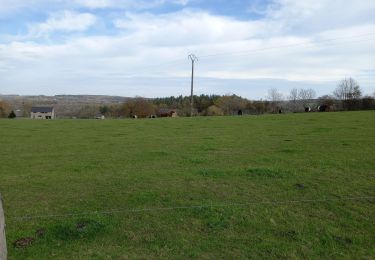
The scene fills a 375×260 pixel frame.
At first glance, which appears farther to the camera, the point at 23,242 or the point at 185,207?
the point at 185,207

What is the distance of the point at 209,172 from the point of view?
10.4m

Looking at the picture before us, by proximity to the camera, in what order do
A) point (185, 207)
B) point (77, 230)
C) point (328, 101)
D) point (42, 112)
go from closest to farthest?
point (77, 230), point (185, 207), point (328, 101), point (42, 112)

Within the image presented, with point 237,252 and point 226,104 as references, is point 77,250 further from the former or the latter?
point 226,104

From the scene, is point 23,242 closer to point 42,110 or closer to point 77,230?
point 77,230

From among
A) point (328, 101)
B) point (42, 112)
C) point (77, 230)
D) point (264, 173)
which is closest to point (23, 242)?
point (77, 230)

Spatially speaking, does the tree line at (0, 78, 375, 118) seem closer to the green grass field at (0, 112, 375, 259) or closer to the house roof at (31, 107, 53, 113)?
the house roof at (31, 107, 53, 113)

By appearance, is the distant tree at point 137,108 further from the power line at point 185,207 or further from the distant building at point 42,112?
the power line at point 185,207

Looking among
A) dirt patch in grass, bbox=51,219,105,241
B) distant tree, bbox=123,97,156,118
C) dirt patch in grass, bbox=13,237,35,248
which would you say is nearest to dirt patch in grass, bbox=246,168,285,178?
dirt patch in grass, bbox=51,219,105,241

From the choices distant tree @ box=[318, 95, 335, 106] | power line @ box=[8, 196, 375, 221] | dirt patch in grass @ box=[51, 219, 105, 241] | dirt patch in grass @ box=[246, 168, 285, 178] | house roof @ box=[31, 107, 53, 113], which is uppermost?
distant tree @ box=[318, 95, 335, 106]

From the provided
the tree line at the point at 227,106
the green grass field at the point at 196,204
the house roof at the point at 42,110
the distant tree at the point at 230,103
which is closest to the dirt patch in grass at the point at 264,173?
the green grass field at the point at 196,204

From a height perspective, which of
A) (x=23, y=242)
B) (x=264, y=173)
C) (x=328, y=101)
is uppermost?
(x=328, y=101)

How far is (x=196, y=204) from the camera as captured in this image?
309 inches

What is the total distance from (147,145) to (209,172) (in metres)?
7.36

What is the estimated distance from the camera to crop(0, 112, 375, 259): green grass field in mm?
6152
